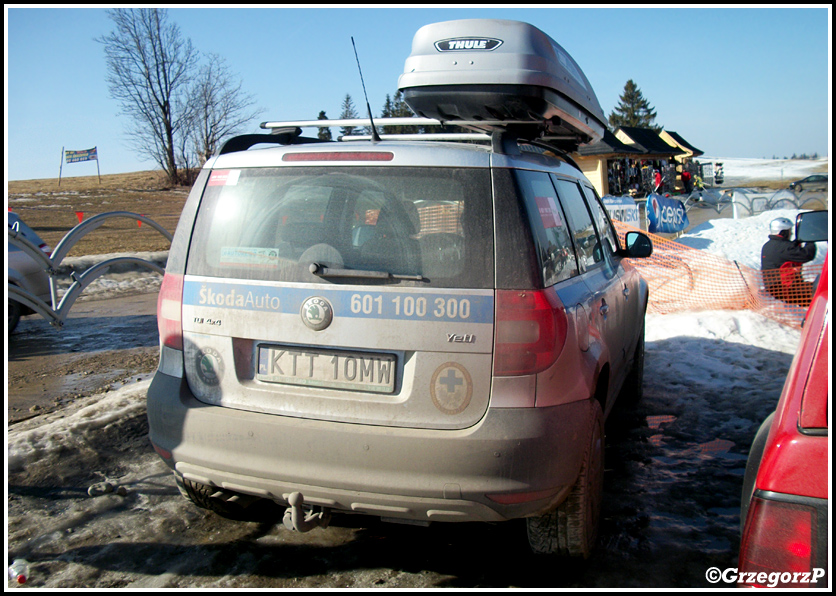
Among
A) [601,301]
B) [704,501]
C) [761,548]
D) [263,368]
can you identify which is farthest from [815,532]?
[704,501]

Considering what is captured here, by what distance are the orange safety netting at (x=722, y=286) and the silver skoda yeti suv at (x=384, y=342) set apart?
6.80 meters

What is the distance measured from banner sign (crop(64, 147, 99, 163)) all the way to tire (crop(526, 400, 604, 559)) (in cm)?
5103

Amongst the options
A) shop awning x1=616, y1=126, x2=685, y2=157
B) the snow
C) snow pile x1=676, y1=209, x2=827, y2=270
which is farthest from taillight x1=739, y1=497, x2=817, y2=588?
shop awning x1=616, y1=126, x2=685, y2=157

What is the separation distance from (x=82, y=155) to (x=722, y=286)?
165 feet

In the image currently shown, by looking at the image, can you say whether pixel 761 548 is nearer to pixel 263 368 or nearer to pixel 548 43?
pixel 263 368

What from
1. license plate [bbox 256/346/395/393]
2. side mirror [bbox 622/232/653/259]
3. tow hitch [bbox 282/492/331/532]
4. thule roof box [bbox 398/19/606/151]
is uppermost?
thule roof box [bbox 398/19/606/151]

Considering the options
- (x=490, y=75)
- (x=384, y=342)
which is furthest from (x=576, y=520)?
(x=490, y=75)

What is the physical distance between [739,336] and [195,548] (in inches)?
257

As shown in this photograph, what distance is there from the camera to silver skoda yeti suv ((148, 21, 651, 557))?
2.55 metres

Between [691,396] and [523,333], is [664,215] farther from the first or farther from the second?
[523,333]

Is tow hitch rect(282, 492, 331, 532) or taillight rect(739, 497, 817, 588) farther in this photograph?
tow hitch rect(282, 492, 331, 532)

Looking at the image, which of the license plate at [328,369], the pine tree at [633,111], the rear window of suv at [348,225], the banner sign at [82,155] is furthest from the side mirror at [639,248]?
the pine tree at [633,111]

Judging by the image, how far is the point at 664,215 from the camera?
17.2 m

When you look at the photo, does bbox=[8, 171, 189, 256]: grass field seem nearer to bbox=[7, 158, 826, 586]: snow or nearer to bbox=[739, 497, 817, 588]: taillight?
bbox=[7, 158, 826, 586]: snow
